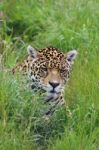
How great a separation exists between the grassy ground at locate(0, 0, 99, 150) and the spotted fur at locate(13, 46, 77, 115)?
0.41ft

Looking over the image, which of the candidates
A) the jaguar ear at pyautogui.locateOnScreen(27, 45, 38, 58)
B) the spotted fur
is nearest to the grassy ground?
the spotted fur

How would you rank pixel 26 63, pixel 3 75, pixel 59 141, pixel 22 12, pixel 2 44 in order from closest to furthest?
pixel 59 141 → pixel 3 75 → pixel 26 63 → pixel 2 44 → pixel 22 12

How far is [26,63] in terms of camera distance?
25.4 ft

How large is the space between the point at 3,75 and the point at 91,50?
2210 millimetres

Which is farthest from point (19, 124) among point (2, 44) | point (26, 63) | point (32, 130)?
point (2, 44)

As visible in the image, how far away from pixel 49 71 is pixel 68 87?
268 millimetres

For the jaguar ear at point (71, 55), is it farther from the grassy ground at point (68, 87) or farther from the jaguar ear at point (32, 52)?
the jaguar ear at point (32, 52)

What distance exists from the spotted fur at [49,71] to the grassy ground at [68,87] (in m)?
0.13

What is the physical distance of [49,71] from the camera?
297 inches

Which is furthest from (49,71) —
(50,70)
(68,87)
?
(68,87)

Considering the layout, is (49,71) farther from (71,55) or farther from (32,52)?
(71,55)

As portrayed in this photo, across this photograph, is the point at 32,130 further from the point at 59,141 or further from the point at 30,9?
the point at 30,9

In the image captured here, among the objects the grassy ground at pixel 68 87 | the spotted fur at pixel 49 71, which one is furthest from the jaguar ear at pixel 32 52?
the grassy ground at pixel 68 87

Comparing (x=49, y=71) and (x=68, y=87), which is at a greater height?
(x=49, y=71)
